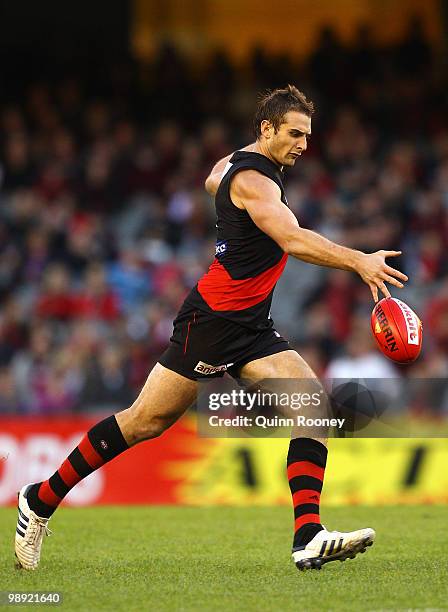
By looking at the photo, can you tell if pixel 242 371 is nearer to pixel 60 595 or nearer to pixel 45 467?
pixel 60 595

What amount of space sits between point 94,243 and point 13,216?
1.37 metres

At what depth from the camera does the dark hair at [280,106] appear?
6.28 metres

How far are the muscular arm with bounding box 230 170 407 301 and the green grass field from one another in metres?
1.39

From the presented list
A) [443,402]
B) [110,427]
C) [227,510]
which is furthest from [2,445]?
[110,427]

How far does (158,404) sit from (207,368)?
0.31 metres

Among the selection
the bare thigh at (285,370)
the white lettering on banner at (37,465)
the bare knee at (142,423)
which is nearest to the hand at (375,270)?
the bare thigh at (285,370)

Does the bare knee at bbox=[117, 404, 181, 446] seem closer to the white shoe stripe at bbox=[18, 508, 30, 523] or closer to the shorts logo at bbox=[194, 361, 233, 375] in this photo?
the shorts logo at bbox=[194, 361, 233, 375]

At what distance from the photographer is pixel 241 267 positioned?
637 centimetres

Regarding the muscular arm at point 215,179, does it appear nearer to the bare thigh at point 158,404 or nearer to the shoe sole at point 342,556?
the bare thigh at point 158,404

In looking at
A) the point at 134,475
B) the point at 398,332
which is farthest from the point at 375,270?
the point at 134,475

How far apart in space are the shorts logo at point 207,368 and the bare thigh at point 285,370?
4.5 inches

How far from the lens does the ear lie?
250 inches

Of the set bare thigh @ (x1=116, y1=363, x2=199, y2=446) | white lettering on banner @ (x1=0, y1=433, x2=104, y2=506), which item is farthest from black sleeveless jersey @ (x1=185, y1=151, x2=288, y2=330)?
white lettering on banner @ (x1=0, y1=433, x2=104, y2=506)

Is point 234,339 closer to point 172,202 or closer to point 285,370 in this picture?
point 285,370
